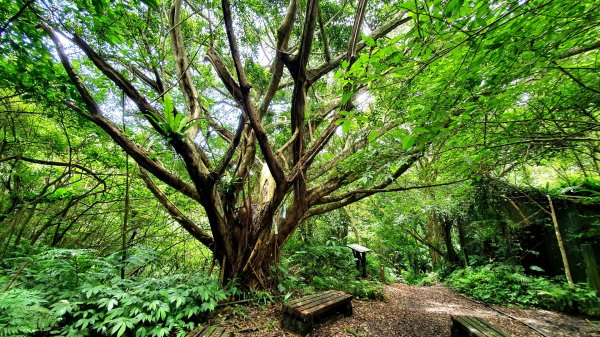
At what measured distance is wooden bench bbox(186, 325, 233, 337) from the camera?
253cm

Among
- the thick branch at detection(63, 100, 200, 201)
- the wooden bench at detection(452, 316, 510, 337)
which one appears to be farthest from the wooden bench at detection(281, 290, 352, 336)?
the thick branch at detection(63, 100, 200, 201)

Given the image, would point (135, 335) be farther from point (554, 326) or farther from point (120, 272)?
point (554, 326)

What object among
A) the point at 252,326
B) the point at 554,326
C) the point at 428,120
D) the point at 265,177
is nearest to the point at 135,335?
the point at 252,326

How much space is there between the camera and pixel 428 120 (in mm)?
2234

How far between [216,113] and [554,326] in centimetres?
821

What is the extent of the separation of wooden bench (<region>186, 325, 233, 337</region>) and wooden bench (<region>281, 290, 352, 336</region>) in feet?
2.46

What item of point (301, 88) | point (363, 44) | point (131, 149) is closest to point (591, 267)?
point (363, 44)

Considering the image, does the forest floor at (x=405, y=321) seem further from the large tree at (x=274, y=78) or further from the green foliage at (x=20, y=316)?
the green foliage at (x=20, y=316)

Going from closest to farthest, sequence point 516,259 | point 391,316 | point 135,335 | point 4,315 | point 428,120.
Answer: point 4,315
point 428,120
point 135,335
point 391,316
point 516,259

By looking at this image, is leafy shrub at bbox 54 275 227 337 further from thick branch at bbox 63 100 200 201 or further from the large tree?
thick branch at bbox 63 100 200 201

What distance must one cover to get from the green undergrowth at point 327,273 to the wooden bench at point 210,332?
1.63m

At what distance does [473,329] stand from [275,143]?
506 cm

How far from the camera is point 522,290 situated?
5156mm

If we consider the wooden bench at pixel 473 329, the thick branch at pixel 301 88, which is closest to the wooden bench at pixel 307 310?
the wooden bench at pixel 473 329
